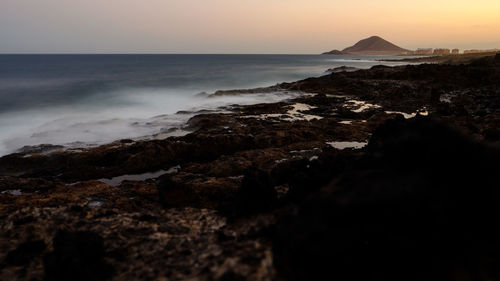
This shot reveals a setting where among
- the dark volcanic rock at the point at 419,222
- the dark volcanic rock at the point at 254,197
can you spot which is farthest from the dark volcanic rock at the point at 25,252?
the dark volcanic rock at the point at 419,222

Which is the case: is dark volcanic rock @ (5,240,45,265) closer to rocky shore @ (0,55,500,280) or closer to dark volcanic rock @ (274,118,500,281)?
rocky shore @ (0,55,500,280)

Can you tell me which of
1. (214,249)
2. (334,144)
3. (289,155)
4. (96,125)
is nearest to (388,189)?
(214,249)

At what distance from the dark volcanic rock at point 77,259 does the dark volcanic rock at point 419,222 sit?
265cm

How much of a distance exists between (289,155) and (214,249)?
6603mm

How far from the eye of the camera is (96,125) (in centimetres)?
1817

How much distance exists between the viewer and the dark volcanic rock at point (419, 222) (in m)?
3.25

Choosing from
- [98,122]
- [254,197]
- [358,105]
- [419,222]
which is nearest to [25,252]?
[254,197]

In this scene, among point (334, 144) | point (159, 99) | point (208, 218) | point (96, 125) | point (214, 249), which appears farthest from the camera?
point (159, 99)

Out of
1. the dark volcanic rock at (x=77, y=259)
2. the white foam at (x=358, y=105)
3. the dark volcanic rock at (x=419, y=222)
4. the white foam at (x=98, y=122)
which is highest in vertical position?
the dark volcanic rock at (x=419, y=222)

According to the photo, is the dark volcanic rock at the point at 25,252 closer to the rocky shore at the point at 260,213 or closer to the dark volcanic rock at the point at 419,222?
the rocky shore at the point at 260,213

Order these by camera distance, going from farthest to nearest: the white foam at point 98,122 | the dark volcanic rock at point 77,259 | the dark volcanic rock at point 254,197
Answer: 1. the white foam at point 98,122
2. the dark volcanic rock at point 254,197
3. the dark volcanic rock at point 77,259

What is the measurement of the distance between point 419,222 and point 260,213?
9.29ft

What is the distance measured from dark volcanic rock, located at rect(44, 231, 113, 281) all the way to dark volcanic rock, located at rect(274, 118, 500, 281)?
8.69ft

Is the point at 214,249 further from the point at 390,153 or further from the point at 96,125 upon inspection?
the point at 96,125
